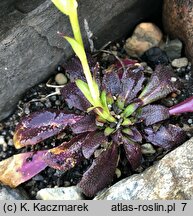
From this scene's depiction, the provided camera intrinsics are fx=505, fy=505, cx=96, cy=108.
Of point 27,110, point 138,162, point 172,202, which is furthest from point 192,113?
point 27,110

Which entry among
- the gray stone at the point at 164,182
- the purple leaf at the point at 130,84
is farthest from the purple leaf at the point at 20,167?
the purple leaf at the point at 130,84

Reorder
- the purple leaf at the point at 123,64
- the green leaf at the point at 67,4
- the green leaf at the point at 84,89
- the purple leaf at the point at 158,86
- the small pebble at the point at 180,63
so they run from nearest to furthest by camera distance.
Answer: the green leaf at the point at 67,4
the green leaf at the point at 84,89
the purple leaf at the point at 158,86
the purple leaf at the point at 123,64
the small pebble at the point at 180,63

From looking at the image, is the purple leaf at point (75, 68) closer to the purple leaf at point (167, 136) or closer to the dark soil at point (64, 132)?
the dark soil at point (64, 132)

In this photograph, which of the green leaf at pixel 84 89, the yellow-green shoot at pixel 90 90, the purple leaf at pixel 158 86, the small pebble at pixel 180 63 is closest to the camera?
the yellow-green shoot at pixel 90 90

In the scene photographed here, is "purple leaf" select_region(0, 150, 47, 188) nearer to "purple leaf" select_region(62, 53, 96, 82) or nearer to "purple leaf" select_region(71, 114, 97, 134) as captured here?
"purple leaf" select_region(71, 114, 97, 134)

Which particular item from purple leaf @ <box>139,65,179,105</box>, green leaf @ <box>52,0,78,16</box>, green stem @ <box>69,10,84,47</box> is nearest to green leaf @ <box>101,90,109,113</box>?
purple leaf @ <box>139,65,179,105</box>

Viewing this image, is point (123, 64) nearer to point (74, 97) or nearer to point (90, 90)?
point (74, 97)

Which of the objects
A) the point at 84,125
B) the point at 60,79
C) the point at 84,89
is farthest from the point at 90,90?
the point at 60,79
